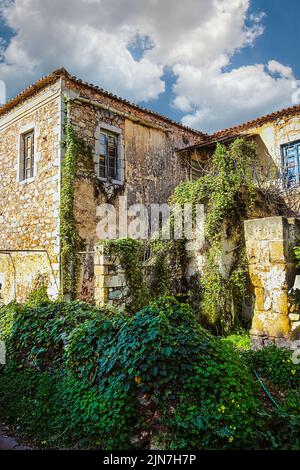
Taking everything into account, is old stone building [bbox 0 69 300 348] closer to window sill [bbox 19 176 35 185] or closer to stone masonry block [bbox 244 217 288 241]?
window sill [bbox 19 176 35 185]

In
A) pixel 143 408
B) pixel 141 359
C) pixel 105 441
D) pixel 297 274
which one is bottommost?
pixel 105 441

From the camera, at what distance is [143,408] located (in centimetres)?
339

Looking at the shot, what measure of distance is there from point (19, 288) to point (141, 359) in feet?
25.8

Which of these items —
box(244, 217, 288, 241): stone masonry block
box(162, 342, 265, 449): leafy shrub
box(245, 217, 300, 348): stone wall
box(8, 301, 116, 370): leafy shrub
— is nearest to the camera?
box(162, 342, 265, 449): leafy shrub

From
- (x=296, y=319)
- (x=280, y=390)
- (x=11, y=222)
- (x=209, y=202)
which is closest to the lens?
(x=280, y=390)

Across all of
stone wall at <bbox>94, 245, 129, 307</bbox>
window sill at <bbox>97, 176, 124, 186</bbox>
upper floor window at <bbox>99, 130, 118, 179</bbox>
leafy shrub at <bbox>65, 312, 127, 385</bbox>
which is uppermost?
upper floor window at <bbox>99, 130, 118, 179</bbox>

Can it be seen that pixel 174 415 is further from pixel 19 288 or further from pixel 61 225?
pixel 19 288

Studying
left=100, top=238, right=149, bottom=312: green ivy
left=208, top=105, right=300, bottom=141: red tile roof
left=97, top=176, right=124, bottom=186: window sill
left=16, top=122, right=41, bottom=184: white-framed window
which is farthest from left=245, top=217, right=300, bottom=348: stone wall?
left=208, top=105, right=300, bottom=141: red tile roof

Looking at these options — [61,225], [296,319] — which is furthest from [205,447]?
[61,225]

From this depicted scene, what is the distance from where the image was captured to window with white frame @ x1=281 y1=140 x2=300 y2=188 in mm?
11659

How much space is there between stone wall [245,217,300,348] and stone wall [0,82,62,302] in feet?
18.5

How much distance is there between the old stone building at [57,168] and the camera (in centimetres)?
941

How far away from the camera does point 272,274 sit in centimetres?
502

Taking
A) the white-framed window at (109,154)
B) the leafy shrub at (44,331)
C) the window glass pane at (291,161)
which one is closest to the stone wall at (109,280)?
the leafy shrub at (44,331)
